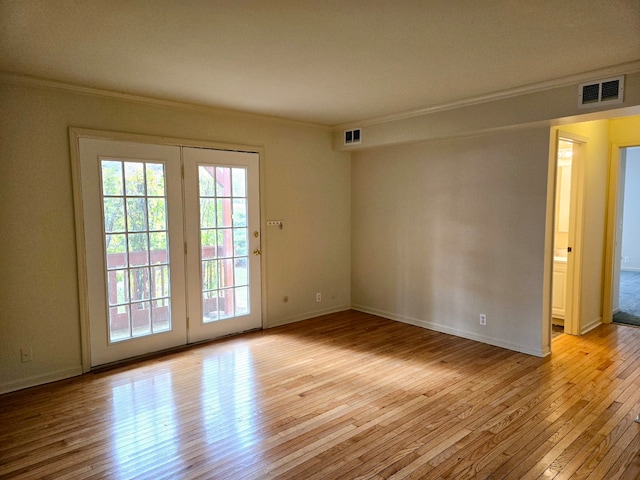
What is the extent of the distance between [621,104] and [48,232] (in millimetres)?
4782

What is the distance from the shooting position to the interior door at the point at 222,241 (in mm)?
4430

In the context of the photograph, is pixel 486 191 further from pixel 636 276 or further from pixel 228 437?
pixel 636 276

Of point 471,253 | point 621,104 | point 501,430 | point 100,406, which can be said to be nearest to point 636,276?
point 471,253

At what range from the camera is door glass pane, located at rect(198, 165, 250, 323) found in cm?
453

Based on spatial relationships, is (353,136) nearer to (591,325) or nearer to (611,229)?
(611,229)

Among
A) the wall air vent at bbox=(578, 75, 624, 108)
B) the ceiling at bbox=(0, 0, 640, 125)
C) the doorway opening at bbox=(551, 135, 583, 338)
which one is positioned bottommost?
the doorway opening at bbox=(551, 135, 583, 338)

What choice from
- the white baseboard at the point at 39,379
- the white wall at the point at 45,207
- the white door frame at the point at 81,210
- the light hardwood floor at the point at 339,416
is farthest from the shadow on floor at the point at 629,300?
the white baseboard at the point at 39,379

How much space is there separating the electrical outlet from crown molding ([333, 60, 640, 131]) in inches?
165

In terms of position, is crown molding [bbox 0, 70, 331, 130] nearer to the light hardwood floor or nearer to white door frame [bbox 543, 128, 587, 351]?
the light hardwood floor

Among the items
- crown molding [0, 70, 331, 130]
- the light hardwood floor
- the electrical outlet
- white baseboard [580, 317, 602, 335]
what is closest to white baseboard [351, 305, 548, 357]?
the light hardwood floor

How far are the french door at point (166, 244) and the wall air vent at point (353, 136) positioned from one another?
1.32 m

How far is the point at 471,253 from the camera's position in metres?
4.60

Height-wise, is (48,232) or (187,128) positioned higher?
(187,128)

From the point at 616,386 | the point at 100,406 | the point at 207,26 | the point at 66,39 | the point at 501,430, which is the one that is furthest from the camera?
the point at 616,386
